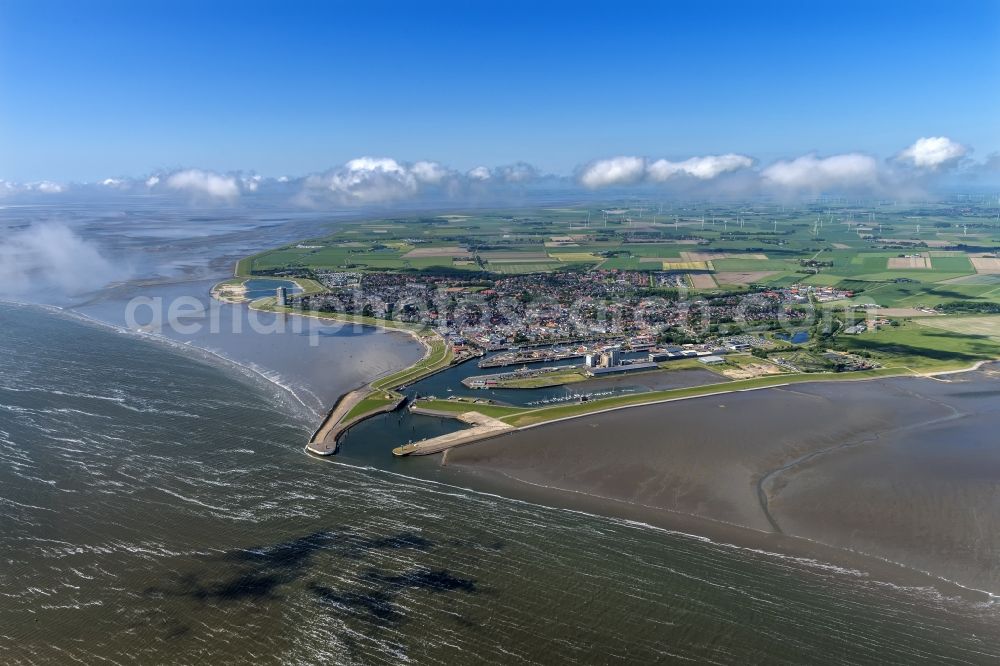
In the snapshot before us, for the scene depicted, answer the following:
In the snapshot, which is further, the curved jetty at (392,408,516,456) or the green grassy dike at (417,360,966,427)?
the green grassy dike at (417,360,966,427)

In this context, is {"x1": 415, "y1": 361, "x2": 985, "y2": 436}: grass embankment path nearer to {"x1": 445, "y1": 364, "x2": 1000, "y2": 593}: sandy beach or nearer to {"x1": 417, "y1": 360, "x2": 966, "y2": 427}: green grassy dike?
{"x1": 417, "y1": 360, "x2": 966, "y2": 427}: green grassy dike

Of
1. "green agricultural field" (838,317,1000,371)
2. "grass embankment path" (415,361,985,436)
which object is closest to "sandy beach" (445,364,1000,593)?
"grass embankment path" (415,361,985,436)

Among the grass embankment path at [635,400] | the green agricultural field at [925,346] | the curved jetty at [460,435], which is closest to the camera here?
the curved jetty at [460,435]

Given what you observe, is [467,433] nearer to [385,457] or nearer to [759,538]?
[385,457]

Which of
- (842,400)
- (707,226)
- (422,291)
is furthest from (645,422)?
(707,226)

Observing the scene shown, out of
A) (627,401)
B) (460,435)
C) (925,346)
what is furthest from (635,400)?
(925,346)

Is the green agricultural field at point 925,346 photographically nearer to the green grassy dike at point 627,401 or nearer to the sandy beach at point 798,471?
the green grassy dike at point 627,401

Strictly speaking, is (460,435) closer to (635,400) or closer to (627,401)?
(627,401)

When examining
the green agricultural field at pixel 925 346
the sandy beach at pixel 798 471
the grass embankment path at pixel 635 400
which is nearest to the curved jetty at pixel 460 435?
the grass embankment path at pixel 635 400
